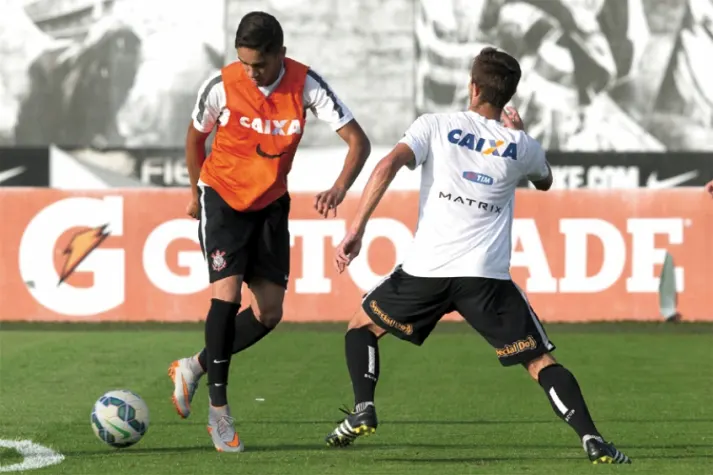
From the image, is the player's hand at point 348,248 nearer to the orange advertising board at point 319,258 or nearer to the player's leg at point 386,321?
the player's leg at point 386,321

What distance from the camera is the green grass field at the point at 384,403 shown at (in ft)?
22.6

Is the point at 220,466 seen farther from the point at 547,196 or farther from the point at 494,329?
the point at 547,196

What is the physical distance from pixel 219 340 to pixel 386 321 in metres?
0.97

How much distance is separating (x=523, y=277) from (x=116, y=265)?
4342 mm

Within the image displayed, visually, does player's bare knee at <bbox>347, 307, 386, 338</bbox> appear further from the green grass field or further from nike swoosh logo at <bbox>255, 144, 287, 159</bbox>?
nike swoosh logo at <bbox>255, 144, 287, 159</bbox>

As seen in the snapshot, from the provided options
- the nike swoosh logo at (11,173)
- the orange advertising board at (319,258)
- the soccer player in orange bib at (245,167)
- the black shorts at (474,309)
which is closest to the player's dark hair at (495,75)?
the black shorts at (474,309)

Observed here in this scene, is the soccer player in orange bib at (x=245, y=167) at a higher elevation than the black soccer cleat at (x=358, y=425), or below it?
higher

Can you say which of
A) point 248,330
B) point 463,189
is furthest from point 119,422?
point 463,189

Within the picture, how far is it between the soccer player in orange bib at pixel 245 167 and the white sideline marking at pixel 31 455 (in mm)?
784

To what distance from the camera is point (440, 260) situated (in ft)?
22.3

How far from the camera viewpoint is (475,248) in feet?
22.3

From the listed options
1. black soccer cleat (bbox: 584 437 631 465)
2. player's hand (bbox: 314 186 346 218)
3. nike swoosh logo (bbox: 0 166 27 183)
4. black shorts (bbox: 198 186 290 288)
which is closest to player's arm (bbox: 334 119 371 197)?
player's hand (bbox: 314 186 346 218)

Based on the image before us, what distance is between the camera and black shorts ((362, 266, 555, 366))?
22.2 feet

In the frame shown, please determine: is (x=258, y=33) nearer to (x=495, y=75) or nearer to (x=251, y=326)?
(x=495, y=75)
